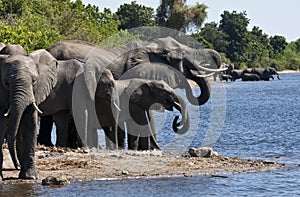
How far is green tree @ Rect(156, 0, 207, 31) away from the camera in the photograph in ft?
273

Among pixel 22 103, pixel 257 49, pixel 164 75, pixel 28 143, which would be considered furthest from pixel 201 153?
pixel 257 49

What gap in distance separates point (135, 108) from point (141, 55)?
2.77 metres

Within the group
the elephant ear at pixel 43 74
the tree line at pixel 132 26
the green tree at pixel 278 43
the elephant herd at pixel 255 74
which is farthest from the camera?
the green tree at pixel 278 43

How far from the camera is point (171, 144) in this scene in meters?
23.4

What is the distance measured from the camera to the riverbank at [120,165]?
15.5 metres

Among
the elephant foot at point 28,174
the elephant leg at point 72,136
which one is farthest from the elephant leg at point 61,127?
the elephant foot at point 28,174

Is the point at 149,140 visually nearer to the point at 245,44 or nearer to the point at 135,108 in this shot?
the point at 135,108

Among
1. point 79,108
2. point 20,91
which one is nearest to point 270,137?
point 79,108

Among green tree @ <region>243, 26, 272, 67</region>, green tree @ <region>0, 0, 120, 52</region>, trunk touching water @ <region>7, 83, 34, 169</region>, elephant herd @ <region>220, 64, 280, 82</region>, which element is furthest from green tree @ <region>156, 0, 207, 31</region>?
trunk touching water @ <region>7, 83, 34, 169</region>

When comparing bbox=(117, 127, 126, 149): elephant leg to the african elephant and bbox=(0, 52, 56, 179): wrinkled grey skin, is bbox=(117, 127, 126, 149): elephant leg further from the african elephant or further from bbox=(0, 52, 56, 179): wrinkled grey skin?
bbox=(0, 52, 56, 179): wrinkled grey skin

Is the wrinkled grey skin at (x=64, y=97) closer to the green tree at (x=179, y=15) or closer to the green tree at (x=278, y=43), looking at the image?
the green tree at (x=179, y=15)

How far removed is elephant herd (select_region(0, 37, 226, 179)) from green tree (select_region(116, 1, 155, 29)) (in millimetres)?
78848

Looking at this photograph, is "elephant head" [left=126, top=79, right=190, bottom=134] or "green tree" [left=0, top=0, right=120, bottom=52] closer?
"elephant head" [left=126, top=79, right=190, bottom=134]

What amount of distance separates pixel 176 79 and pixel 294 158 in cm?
392
